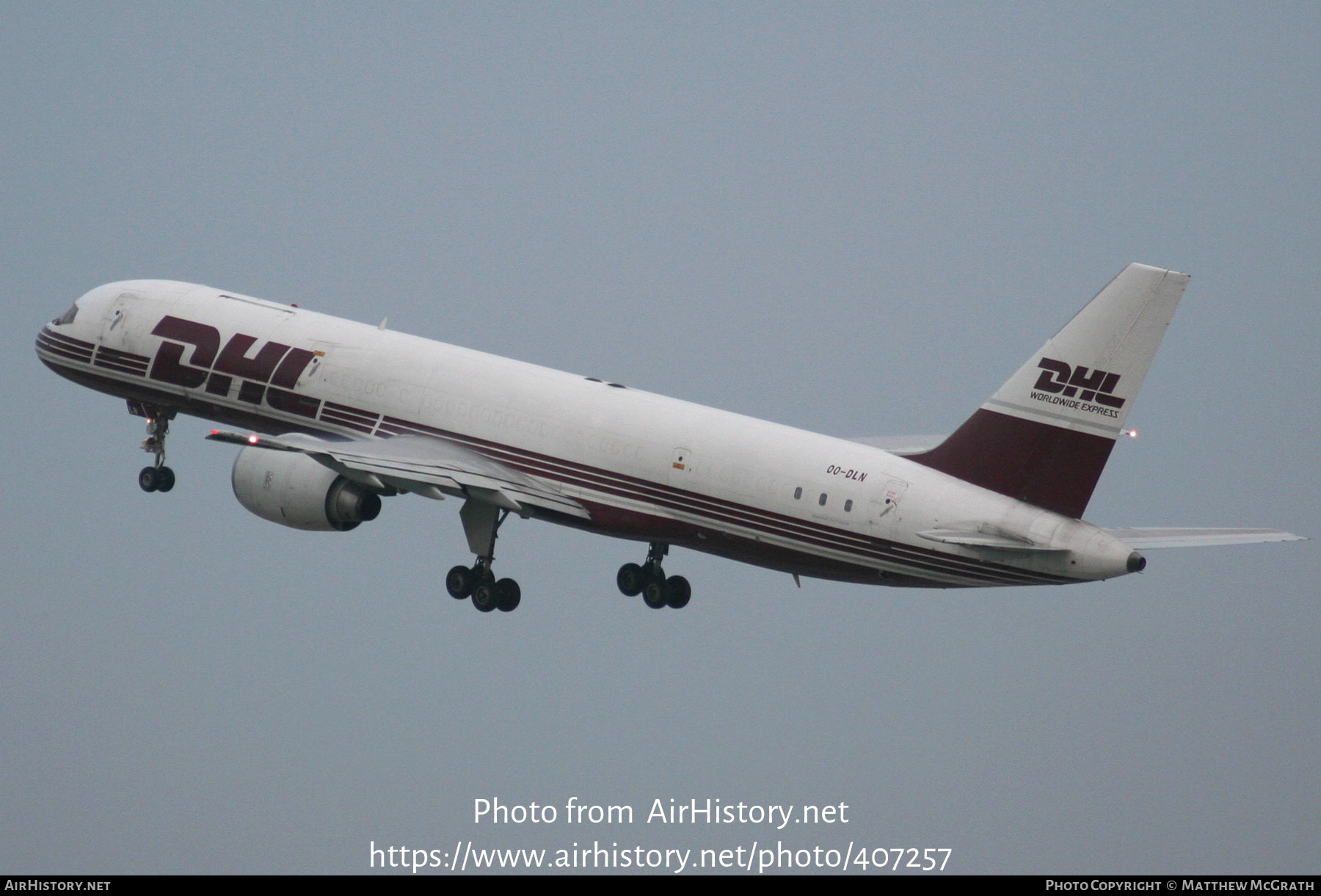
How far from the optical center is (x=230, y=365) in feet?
185

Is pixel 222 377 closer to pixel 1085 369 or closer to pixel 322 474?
pixel 322 474

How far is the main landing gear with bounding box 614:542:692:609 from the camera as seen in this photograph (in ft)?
182

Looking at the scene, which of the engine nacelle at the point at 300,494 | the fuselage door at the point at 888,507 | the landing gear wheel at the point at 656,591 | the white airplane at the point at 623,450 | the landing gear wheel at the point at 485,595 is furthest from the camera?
the landing gear wheel at the point at 656,591

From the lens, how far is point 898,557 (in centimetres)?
4844

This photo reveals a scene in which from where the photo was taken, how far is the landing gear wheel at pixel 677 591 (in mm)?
55625

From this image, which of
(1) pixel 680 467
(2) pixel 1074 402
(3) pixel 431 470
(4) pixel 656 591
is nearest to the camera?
(2) pixel 1074 402

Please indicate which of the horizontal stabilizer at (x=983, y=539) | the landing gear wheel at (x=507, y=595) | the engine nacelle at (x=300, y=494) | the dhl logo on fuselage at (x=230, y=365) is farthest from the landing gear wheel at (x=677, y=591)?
the dhl logo on fuselage at (x=230, y=365)

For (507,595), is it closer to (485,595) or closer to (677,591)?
(485,595)

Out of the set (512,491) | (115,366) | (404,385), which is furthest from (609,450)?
(115,366)

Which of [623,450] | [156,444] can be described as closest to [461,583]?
[623,450]

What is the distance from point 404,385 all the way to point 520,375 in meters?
2.87

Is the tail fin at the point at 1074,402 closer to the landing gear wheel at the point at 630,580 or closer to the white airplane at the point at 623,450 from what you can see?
the white airplane at the point at 623,450

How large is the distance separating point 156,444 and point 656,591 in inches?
565

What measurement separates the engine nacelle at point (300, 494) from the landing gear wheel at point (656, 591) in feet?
23.4
